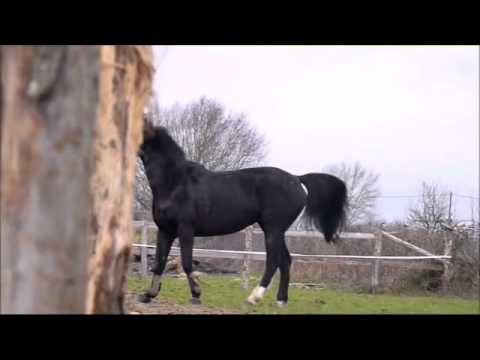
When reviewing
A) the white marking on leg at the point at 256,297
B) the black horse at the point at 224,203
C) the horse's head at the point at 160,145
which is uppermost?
the horse's head at the point at 160,145

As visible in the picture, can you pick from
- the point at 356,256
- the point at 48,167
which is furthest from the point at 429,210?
the point at 48,167

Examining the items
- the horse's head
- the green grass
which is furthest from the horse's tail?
the horse's head

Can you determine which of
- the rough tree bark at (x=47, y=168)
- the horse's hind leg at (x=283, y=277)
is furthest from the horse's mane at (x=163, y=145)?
the rough tree bark at (x=47, y=168)

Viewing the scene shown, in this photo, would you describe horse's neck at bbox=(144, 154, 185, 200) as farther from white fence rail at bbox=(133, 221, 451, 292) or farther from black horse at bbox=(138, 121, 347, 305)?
white fence rail at bbox=(133, 221, 451, 292)

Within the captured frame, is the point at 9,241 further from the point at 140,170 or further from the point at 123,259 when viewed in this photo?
the point at 140,170

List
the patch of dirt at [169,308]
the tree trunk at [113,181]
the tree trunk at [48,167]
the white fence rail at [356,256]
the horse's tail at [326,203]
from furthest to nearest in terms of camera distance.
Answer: the white fence rail at [356,256]
the horse's tail at [326,203]
the patch of dirt at [169,308]
the tree trunk at [113,181]
the tree trunk at [48,167]

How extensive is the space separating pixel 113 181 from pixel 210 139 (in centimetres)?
1818

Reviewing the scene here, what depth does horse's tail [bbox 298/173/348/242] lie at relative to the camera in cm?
918

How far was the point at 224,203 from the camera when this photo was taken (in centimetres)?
882

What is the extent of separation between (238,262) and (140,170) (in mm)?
4541

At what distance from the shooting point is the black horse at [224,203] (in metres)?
8.45

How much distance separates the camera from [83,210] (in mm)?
2344

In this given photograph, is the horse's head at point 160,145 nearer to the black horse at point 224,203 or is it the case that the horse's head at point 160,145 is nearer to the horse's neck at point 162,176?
the black horse at point 224,203

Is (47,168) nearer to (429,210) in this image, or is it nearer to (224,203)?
(224,203)
